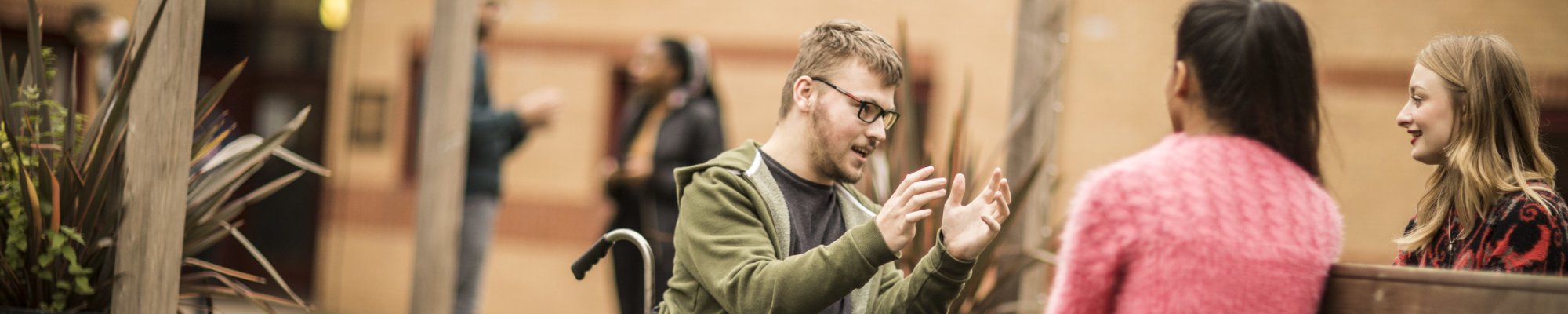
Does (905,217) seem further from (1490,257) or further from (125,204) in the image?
(125,204)

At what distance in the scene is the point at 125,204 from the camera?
3.20 m

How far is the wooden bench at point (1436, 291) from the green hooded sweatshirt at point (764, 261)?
0.60 meters

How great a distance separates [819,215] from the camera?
268 centimetres

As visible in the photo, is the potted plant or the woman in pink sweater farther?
the potted plant

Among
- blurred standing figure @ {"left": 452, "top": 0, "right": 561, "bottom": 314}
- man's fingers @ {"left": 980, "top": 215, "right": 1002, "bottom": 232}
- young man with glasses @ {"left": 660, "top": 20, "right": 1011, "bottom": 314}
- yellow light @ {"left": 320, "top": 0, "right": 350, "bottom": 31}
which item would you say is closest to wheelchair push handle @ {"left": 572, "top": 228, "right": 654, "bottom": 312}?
young man with glasses @ {"left": 660, "top": 20, "right": 1011, "bottom": 314}

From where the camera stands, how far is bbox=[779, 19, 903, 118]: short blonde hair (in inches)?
99.0

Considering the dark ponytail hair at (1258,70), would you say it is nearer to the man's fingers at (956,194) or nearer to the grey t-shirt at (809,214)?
the man's fingers at (956,194)

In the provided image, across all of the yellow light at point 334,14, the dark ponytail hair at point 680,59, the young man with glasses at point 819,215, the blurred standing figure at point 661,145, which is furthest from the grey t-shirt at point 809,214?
the yellow light at point 334,14

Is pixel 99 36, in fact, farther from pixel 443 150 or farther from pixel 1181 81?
pixel 1181 81

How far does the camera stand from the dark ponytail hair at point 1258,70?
2361 mm

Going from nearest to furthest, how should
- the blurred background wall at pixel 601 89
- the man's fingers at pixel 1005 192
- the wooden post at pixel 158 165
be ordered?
1. the man's fingers at pixel 1005 192
2. the wooden post at pixel 158 165
3. the blurred background wall at pixel 601 89

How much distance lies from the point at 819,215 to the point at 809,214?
0.04m

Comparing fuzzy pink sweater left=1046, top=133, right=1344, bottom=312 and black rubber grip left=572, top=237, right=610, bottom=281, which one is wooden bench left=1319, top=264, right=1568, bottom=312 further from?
black rubber grip left=572, top=237, right=610, bottom=281

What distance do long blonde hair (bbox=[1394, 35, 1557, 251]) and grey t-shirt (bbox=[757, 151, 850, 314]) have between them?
45.4 inches
